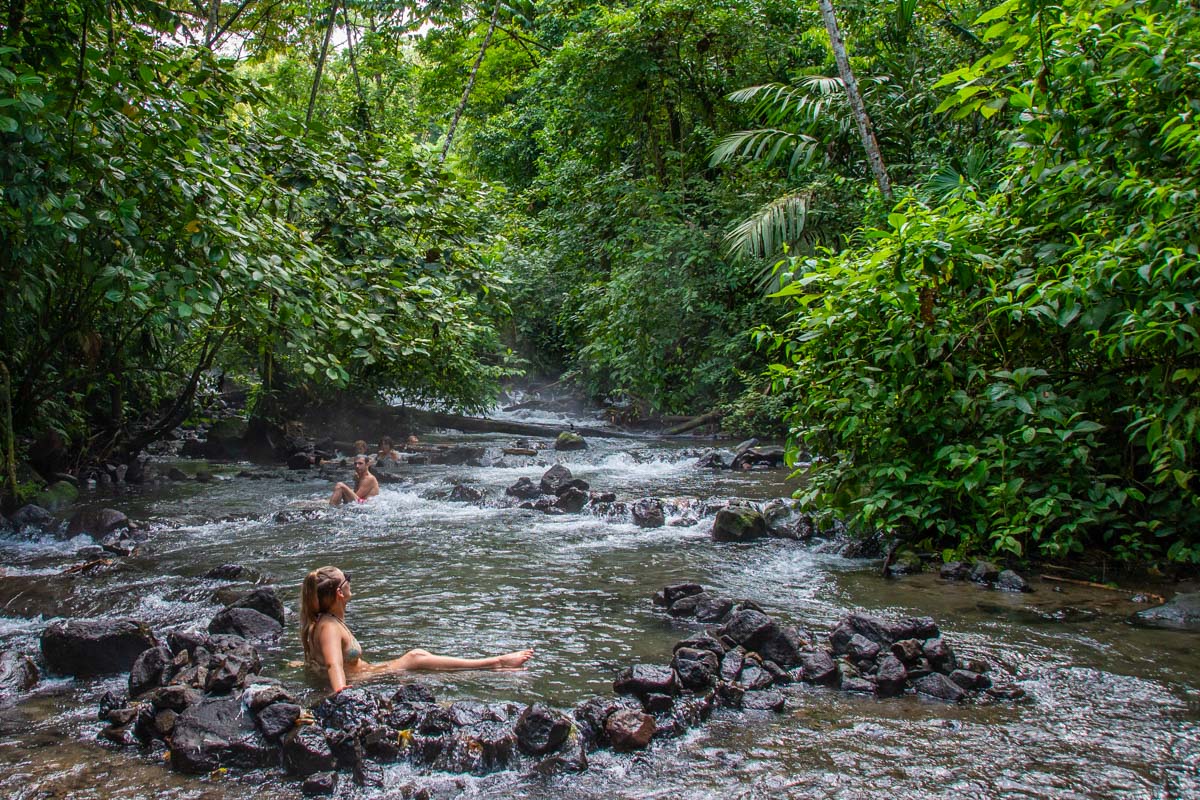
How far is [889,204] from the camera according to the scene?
1107cm

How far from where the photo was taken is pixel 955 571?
254 inches

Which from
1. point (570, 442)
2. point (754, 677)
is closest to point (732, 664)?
point (754, 677)

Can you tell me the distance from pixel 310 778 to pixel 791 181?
1460cm

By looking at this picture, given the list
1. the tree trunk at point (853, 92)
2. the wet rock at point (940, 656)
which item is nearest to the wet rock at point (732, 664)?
the wet rock at point (940, 656)

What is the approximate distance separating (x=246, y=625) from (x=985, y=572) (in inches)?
206

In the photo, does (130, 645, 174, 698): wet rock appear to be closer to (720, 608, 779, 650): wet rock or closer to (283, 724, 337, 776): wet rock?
(283, 724, 337, 776): wet rock

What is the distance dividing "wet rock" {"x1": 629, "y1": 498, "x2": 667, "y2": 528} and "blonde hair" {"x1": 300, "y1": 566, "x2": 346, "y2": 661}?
480 centimetres

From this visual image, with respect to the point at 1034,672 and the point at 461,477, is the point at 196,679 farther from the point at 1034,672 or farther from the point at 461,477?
the point at 461,477

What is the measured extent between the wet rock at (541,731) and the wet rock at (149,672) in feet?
6.54

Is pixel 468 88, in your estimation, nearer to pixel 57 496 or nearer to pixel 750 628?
pixel 57 496

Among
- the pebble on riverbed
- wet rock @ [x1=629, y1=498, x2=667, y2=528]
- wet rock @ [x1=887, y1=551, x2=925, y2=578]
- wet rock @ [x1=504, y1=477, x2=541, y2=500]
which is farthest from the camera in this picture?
wet rock @ [x1=504, y1=477, x2=541, y2=500]

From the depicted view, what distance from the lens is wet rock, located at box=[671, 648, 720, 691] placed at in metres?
4.27

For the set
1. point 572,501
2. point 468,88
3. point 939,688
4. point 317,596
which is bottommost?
point 572,501

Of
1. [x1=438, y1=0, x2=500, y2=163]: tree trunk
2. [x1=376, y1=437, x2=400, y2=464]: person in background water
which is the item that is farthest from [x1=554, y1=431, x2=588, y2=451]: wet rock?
[x1=438, y1=0, x2=500, y2=163]: tree trunk
